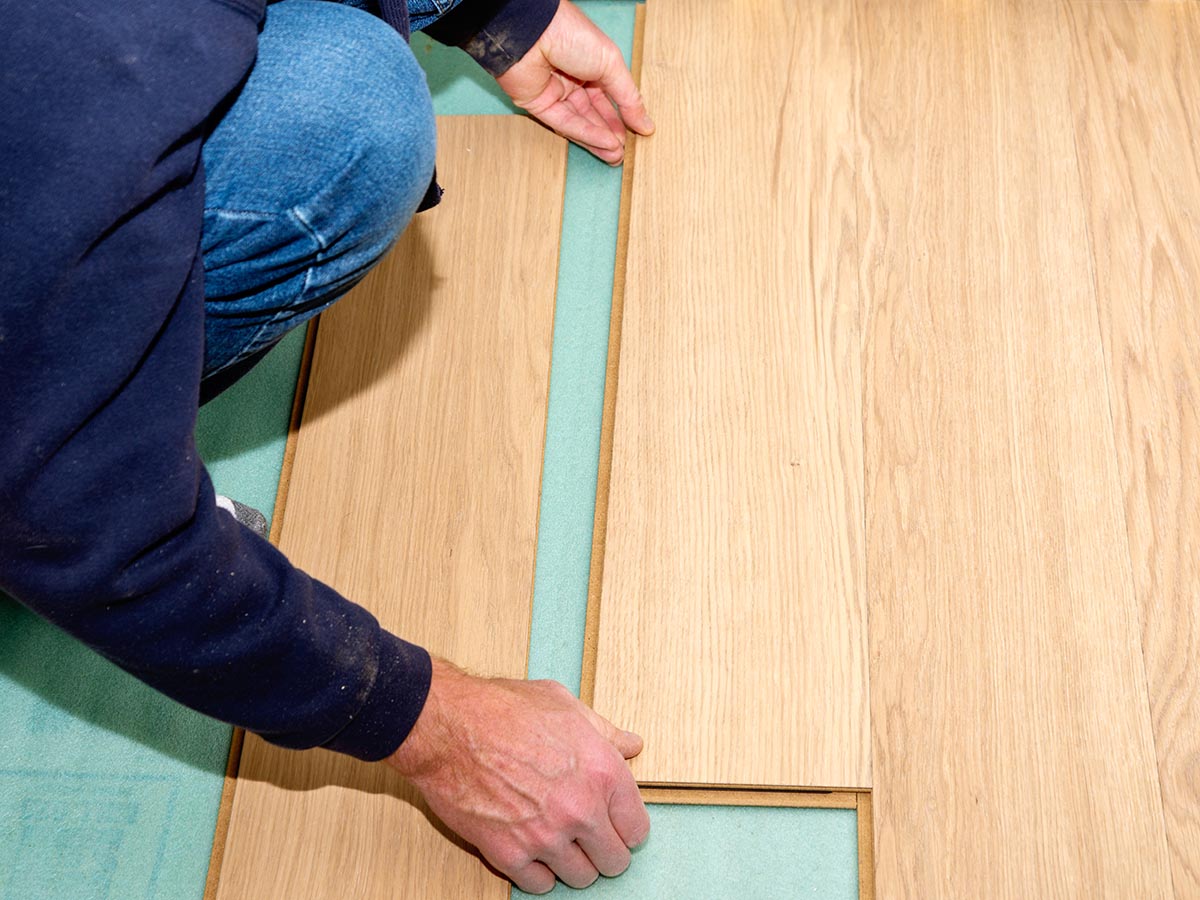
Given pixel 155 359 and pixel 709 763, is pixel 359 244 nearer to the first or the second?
pixel 155 359

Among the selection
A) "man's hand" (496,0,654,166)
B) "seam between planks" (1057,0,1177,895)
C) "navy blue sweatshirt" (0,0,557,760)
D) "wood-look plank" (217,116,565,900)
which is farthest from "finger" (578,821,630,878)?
"man's hand" (496,0,654,166)

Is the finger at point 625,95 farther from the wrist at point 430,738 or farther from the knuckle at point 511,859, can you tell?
the knuckle at point 511,859

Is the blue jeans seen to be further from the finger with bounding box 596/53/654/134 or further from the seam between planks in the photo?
the seam between planks

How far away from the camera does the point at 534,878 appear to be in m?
1.15

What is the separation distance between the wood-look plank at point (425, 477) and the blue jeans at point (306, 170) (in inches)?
11.6

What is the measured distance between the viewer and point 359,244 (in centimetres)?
111

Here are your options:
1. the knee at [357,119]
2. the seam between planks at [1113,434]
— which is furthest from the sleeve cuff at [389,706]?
the seam between planks at [1113,434]

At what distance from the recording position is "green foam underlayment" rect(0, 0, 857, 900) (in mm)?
1197

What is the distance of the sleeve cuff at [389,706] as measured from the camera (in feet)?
3.27

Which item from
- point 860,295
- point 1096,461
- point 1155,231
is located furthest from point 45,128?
point 1155,231

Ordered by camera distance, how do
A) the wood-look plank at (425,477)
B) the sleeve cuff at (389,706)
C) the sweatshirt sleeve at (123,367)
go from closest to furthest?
the sweatshirt sleeve at (123,367)
the sleeve cuff at (389,706)
the wood-look plank at (425,477)

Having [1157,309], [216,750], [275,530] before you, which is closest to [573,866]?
[216,750]

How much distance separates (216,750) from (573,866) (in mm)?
440

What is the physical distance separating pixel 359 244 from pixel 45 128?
360 millimetres
